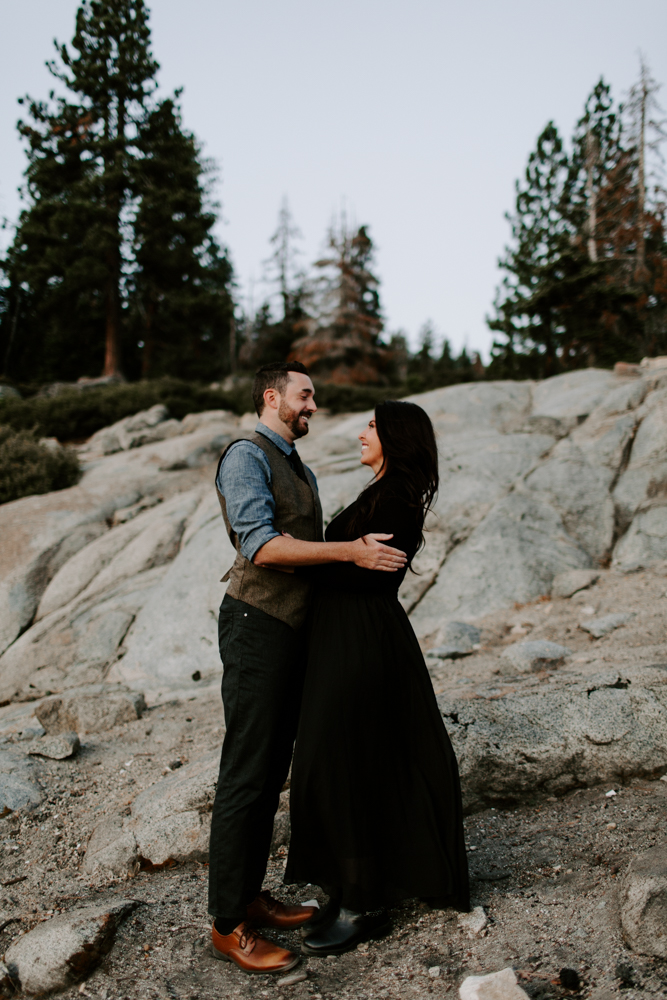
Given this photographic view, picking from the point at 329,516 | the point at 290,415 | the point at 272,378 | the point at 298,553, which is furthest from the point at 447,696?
the point at 329,516

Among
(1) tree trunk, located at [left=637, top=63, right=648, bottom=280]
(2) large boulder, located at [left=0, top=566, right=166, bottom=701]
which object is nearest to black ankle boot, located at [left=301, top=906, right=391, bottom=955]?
(2) large boulder, located at [left=0, top=566, right=166, bottom=701]

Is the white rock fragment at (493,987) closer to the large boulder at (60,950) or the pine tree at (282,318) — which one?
the large boulder at (60,950)

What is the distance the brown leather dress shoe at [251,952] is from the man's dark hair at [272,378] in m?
A: 2.10

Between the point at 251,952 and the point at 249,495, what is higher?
the point at 249,495

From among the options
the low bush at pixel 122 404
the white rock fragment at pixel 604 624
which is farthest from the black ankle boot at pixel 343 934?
the low bush at pixel 122 404

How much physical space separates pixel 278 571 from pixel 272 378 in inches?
34.3

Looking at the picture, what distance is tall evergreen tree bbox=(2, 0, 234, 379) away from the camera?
22500 mm

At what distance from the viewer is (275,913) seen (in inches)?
112

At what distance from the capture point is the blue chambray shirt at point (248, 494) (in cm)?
260

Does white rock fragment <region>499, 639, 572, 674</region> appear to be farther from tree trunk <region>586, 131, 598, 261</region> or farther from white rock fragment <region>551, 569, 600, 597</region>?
tree trunk <region>586, 131, 598, 261</region>

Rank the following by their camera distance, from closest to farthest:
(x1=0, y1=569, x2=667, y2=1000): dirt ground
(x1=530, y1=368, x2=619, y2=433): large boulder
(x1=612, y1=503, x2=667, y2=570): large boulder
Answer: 1. (x1=0, y1=569, x2=667, y2=1000): dirt ground
2. (x1=612, y1=503, x2=667, y2=570): large boulder
3. (x1=530, y1=368, x2=619, y2=433): large boulder

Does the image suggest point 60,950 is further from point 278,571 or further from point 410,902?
point 278,571

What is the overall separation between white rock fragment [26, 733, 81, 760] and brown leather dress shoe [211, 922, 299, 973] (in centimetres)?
227

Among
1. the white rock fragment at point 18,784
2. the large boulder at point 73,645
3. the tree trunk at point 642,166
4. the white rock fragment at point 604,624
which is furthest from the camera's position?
the tree trunk at point 642,166
